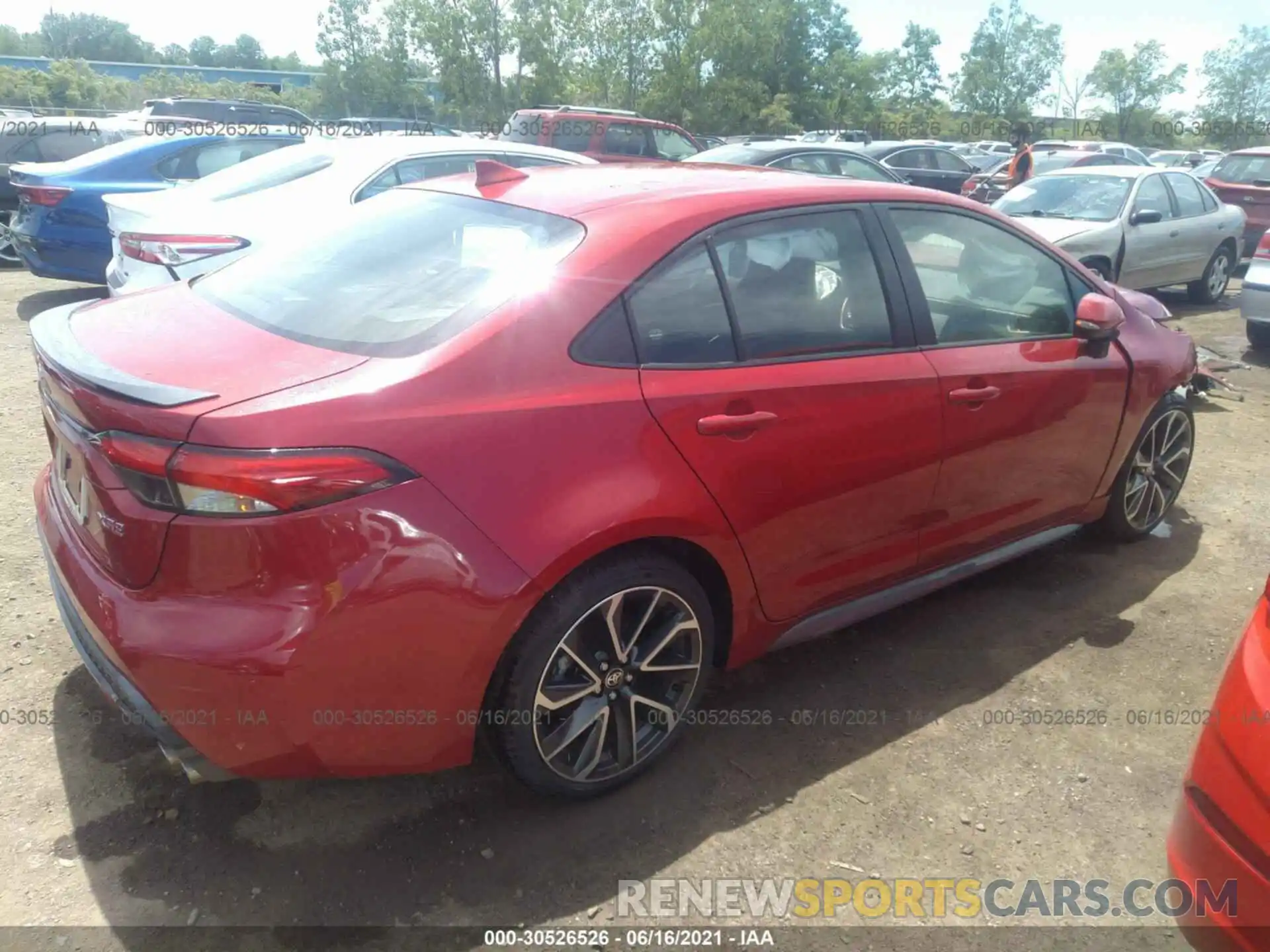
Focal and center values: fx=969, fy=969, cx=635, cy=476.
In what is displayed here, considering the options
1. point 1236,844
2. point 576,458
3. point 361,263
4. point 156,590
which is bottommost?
point 1236,844

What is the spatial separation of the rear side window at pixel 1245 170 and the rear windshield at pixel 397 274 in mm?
13517

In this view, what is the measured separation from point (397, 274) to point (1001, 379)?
6.76ft

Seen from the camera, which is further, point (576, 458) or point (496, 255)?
point (496, 255)

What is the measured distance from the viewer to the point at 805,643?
11.8 feet

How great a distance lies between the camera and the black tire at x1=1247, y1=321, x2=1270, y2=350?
27.6 feet

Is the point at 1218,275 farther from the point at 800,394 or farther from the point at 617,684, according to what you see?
the point at 617,684

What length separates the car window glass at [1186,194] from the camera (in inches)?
401

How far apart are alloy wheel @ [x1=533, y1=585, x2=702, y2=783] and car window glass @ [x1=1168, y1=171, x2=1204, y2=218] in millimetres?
9762

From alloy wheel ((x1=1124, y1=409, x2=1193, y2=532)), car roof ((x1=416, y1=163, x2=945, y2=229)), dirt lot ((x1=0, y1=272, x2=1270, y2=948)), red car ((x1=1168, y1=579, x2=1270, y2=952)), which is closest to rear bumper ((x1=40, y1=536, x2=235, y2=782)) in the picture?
dirt lot ((x1=0, y1=272, x2=1270, y2=948))

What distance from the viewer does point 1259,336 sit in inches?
338

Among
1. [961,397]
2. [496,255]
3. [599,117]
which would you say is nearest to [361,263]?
[496,255]

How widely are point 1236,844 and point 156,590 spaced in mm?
2210

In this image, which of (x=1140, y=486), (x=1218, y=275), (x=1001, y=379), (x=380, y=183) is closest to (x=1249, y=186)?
(x=1218, y=275)

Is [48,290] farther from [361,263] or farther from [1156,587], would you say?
[1156,587]
